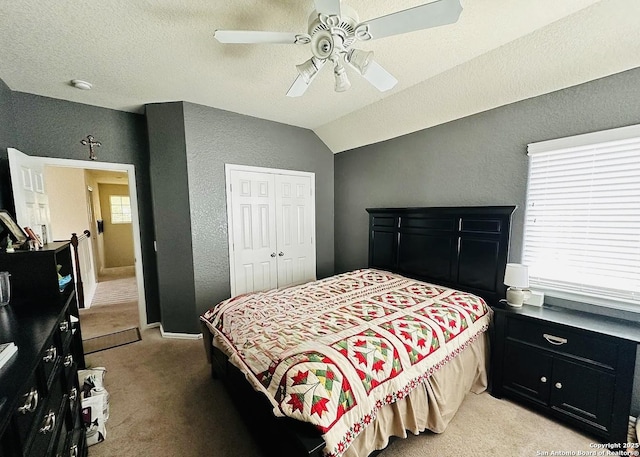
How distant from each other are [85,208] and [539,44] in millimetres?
7068

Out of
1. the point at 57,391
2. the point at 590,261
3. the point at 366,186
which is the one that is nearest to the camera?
the point at 57,391

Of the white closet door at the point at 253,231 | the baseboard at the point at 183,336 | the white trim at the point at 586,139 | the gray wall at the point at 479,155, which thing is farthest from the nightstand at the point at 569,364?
the baseboard at the point at 183,336

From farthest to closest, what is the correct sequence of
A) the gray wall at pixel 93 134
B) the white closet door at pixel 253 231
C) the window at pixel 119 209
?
1. the window at pixel 119 209
2. the white closet door at pixel 253 231
3. the gray wall at pixel 93 134

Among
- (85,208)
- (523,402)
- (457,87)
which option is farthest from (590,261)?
(85,208)

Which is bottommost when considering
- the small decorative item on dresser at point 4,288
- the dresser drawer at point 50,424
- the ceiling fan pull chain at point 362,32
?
the dresser drawer at point 50,424

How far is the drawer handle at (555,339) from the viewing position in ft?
6.02

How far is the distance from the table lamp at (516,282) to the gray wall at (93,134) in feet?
12.6

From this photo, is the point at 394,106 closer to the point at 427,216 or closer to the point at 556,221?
the point at 427,216

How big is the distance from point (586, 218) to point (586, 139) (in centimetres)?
60

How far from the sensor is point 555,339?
1.87m

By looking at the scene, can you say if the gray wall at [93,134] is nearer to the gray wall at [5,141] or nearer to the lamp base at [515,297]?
the gray wall at [5,141]

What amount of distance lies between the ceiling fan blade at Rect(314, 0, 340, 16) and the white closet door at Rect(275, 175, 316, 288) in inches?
98.9

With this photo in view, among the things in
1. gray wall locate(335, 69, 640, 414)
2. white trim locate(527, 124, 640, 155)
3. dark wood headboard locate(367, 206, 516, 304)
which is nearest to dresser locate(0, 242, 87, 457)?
dark wood headboard locate(367, 206, 516, 304)

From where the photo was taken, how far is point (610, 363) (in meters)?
1.67
